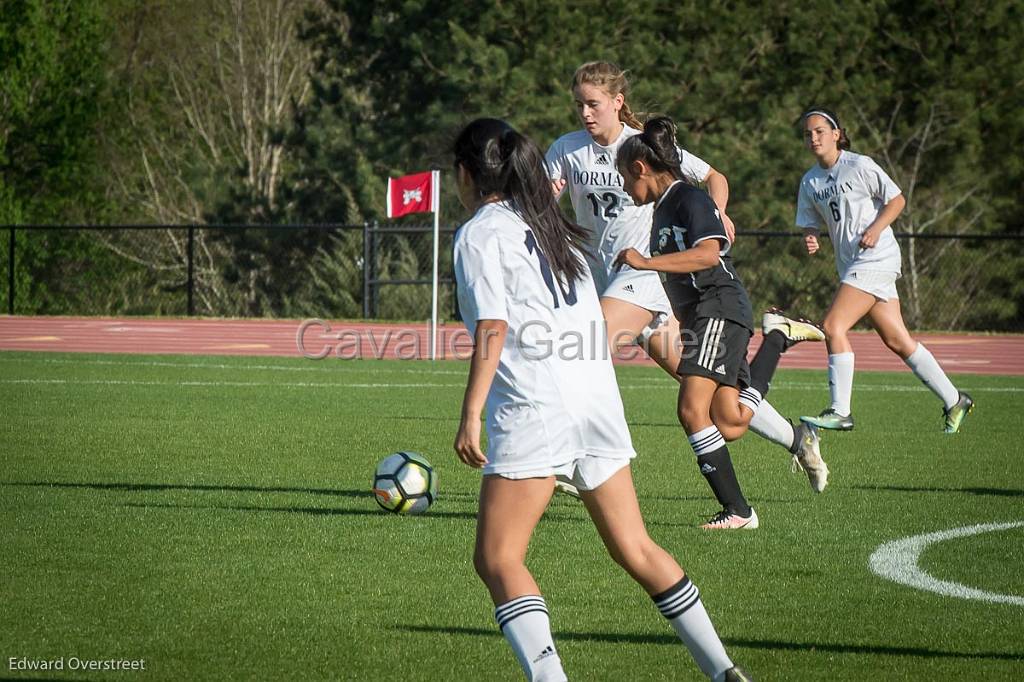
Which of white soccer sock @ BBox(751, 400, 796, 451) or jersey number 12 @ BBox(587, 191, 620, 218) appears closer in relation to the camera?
white soccer sock @ BBox(751, 400, 796, 451)

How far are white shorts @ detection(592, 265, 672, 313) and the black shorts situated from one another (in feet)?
3.43

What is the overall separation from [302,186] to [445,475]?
2525 centimetres

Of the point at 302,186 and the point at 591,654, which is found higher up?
the point at 302,186

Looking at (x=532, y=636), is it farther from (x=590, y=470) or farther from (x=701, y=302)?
(x=701, y=302)

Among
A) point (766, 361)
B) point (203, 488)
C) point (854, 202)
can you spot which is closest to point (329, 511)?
point (203, 488)

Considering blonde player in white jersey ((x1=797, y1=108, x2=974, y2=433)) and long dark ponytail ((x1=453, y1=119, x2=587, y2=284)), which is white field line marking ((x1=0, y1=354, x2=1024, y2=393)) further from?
long dark ponytail ((x1=453, y1=119, x2=587, y2=284))

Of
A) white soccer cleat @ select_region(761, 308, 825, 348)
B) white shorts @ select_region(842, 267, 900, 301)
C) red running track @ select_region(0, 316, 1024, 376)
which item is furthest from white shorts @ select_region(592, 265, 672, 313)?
red running track @ select_region(0, 316, 1024, 376)

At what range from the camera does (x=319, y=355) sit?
2011 centimetres

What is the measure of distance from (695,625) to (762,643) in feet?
3.36

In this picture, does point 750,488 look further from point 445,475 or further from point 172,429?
point 172,429

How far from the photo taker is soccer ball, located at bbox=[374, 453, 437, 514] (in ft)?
23.7

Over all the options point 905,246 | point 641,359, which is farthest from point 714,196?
point 905,246

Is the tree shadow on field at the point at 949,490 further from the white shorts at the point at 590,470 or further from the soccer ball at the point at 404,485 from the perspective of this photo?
the white shorts at the point at 590,470

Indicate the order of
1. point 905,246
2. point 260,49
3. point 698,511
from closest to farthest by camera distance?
point 698,511 < point 905,246 < point 260,49
